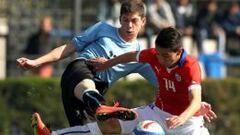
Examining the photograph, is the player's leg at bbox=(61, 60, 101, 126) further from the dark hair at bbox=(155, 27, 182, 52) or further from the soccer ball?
the dark hair at bbox=(155, 27, 182, 52)

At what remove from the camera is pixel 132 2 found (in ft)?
41.8

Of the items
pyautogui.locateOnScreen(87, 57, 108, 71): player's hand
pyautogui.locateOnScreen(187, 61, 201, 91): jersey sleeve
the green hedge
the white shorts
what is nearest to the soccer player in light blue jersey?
pyautogui.locateOnScreen(87, 57, 108, 71): player's hand

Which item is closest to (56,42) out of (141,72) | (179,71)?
(141,72)

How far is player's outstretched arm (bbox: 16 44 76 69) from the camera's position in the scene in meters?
12.7

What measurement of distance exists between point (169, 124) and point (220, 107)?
371 inches

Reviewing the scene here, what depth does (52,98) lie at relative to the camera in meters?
20.1

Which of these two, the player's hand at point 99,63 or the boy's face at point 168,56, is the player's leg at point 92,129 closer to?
the player's hand at point 99,63

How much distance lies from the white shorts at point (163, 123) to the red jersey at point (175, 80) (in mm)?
77

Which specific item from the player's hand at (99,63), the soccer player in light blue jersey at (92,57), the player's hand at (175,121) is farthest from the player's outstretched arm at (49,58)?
the player's hand at (175,121)

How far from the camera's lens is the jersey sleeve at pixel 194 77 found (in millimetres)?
11750

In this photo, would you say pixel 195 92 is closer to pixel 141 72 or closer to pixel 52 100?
pixel 141 72

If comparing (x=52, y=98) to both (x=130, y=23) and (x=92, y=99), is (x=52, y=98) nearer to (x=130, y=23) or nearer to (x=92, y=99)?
(x=130, y=23)

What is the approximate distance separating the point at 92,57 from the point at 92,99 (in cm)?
91

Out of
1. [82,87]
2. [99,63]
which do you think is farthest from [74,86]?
[99,63]
